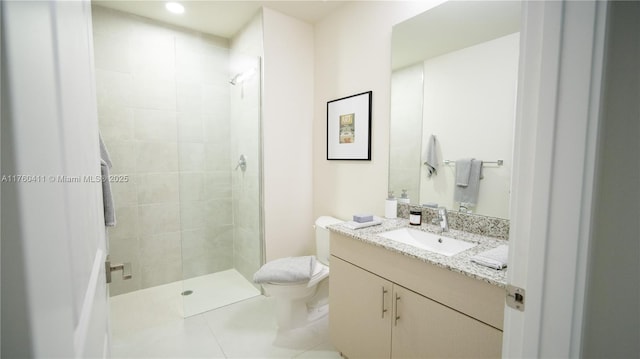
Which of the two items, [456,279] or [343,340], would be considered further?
[343,340]

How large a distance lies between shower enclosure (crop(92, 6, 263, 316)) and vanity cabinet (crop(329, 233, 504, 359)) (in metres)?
1.05

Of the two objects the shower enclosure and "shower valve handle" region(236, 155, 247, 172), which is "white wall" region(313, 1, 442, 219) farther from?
"shower valve handle" region(236, 155, 247, 172)

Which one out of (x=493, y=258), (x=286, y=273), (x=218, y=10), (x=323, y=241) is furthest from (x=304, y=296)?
(x=218, y=10)

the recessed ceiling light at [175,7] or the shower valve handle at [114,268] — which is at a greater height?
the recessed ceiling light at [175,7]

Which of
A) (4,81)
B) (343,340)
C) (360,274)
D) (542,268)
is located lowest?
(343,340)

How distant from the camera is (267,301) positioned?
240cm

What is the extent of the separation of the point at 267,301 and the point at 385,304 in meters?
1.38

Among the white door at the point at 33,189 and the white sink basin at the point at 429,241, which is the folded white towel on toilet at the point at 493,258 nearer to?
the white sink basin at the point at 429,241

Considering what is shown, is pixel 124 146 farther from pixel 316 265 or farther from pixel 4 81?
pixel 4 81

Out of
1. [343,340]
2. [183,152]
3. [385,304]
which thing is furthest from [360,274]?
[183,152]

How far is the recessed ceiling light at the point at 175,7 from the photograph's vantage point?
220cm

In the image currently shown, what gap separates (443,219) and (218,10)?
2.37m

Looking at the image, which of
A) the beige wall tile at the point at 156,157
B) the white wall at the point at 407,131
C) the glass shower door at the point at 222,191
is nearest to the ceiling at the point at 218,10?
the glass shower door at the point at 222,191

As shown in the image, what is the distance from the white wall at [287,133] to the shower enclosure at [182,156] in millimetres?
116
